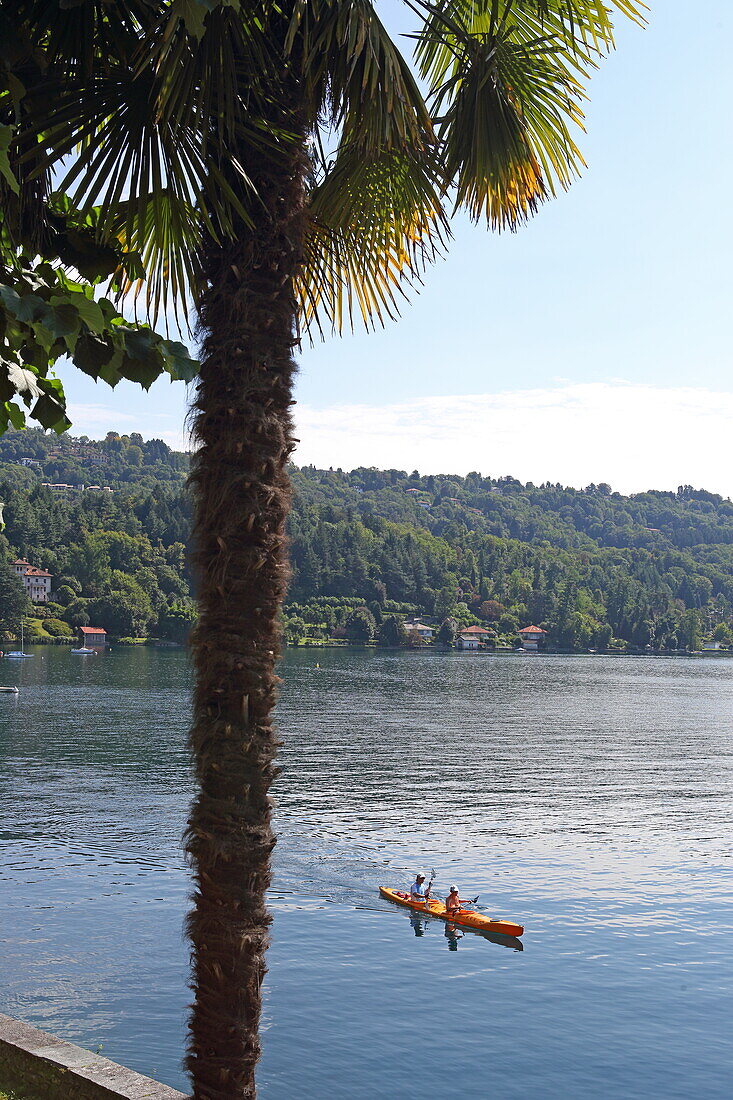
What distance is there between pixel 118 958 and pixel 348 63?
928 inches

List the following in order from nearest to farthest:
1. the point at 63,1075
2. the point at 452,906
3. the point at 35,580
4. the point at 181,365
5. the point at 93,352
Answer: the point at 93,352, the point at 181,365, the point at 63,1075, the point at 452,906, the point at 35,580

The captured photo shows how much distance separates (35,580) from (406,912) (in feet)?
479

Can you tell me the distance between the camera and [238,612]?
557 cm

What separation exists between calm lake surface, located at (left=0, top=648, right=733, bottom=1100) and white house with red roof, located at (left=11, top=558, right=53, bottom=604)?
324 ft

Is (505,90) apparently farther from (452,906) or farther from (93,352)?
(452,906)

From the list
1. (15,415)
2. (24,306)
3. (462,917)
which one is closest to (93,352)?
(24,306)

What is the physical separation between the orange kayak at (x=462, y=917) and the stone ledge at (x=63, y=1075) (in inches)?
804

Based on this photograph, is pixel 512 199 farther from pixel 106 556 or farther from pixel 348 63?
pixel 106 556

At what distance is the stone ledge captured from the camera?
25.0 ft

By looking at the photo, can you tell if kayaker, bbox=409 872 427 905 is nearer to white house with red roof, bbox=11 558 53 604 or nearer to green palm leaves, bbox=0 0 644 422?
green palm leaves, bbox=0 0 644 422

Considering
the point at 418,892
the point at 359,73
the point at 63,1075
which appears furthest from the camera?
the point at 418,892

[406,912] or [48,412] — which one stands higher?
[48,412]

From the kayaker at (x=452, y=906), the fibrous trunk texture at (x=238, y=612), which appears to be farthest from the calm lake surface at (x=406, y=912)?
the fibrous trunk texture at (x=238, y=612)

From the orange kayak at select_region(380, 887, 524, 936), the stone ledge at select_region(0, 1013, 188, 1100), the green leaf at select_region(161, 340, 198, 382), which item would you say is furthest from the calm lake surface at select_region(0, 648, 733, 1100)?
the green leaf at select_region(161, 340, 198, 382)
